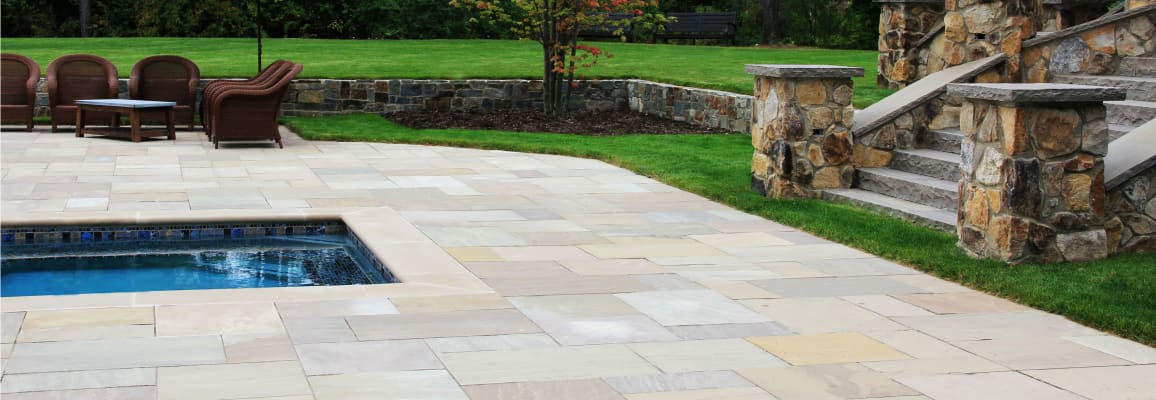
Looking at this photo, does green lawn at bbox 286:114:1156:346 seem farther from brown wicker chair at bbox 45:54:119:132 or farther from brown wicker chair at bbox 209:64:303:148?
brown wicker chair at bbox 45:54:119:132

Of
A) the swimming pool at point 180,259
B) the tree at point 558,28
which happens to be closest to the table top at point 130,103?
the tree at point 558,28

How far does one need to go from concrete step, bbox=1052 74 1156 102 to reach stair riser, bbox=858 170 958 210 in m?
1.53

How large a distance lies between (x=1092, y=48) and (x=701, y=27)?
1630 centimetres

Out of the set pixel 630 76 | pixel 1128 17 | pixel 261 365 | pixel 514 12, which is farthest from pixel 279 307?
pixel 514 12

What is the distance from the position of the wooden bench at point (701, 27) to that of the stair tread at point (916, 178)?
16250 mm

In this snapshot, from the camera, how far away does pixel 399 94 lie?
49.9 ft

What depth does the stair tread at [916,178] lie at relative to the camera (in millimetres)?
7848

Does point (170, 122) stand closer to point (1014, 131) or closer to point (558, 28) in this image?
point (558, 28)

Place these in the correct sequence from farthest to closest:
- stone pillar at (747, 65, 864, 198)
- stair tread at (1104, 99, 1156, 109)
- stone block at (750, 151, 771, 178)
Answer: stone block at (750, 151, 771, 178), stone pillar at (747, 65, 864, 198), stair tread at (1104, 99, 1156, 109)

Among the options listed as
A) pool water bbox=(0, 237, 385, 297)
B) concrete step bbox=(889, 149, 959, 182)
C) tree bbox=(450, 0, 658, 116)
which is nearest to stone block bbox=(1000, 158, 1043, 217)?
concrete step bbox=(889, 149, 959, 182)

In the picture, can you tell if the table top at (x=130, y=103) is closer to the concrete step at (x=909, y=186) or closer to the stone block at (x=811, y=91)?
the stone block at (x=811, y=91)

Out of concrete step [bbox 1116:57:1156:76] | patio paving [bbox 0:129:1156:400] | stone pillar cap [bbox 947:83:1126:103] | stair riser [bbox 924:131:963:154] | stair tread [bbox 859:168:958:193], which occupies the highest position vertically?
concrete step [bbox 1116:57:1156:76]

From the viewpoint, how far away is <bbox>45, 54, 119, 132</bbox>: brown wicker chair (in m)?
13.0

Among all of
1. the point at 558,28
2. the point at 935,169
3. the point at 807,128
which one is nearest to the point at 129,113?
the point at 558,28
